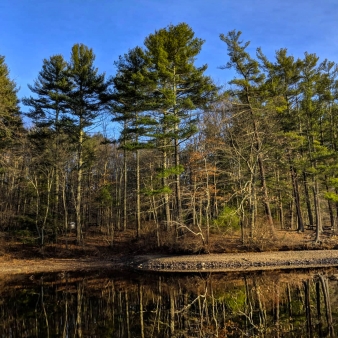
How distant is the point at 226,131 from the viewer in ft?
81.9

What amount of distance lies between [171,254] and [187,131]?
308 inches

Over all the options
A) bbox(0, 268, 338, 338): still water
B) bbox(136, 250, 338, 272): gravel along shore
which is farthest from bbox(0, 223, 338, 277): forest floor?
bbox(0, 268, 338, 338): still water

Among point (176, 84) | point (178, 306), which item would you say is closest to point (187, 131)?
point (176, 84)

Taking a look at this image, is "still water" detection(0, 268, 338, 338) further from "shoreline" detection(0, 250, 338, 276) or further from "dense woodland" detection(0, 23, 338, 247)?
"dense woodland" detection(0, 23, 338, 247)

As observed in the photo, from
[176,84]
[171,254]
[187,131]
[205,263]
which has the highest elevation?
[176,84]

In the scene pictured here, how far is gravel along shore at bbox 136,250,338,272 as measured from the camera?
18.0 meters

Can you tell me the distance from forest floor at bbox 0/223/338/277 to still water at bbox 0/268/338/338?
89.3 inches

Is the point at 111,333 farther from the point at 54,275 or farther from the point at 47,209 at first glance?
the point at 47,209

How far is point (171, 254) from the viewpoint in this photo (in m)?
21.7

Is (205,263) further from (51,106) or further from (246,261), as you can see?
(51,106)

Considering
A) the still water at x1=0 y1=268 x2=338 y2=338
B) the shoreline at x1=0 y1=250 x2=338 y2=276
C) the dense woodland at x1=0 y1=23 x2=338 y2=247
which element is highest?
the dense woodland at x1=0 y1=23 x2=338 y2=247

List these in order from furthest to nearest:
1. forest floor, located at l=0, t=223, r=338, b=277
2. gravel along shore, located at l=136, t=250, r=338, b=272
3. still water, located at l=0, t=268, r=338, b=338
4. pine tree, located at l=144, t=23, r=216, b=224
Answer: pine tree, located at l=144, t=23, r=216, b=224, forest floor, located at l=0, t=223, r=338, b=277, gravel along shore, located at l=136, t=250, r=338, b=272, still water, located at l=0, t=268, r=338, b=338

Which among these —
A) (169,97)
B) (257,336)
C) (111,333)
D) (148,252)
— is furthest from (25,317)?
(169,97)

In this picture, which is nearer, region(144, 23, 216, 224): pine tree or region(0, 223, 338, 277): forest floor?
region(0, 223, 338, 277): forest floor
